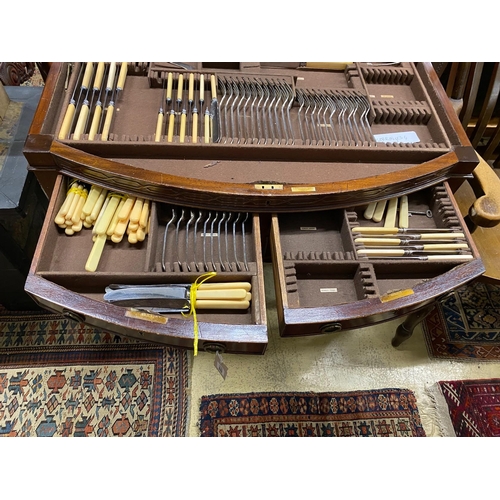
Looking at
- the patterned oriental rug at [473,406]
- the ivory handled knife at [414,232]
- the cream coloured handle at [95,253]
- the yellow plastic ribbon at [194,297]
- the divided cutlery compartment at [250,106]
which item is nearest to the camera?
the yellow plastic ribbon at [194,297]

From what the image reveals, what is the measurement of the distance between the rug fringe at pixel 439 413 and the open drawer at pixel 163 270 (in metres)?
1.17

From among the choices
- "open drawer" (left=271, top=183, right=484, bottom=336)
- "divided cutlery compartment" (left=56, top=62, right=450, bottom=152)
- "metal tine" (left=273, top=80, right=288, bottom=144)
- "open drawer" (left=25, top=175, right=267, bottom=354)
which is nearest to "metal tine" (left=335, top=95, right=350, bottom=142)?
"divided cutlery compartment" (left=56, top=62, right=450, bottom=152)

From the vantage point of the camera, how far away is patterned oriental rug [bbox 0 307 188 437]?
1.72m

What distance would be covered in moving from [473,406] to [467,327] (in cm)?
40

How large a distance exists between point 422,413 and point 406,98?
1420mm

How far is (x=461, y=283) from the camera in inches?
48.1

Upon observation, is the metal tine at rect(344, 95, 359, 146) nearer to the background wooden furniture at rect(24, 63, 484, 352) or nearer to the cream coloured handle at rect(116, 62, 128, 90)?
the background wooden furniture at rect(24, 63, 484, 352)

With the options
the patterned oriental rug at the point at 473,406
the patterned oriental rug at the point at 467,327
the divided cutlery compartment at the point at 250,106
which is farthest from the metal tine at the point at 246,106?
the patterned oriental rug at the point at 473,406

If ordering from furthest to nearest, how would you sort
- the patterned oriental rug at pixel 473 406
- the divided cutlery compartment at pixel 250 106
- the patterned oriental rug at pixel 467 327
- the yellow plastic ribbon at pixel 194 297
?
1. the patterned oriental rug at pixel 467 327
2. the patterned oriental rug at pixel 473 406
3. the divided cutlery compartment at pixel 250 106
4. the yellow plastic ribbon at pixel 194 297

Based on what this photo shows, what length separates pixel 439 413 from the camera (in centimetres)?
184

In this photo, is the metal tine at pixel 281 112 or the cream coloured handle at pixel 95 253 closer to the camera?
the cream coloured handle at pixel 95 253

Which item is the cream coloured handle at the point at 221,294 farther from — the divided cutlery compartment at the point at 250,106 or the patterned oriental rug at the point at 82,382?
the patterned oriental rug at the point at 82,382

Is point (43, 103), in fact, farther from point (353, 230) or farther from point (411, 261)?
point (411, 261)

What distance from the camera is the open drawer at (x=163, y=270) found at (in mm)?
1070
